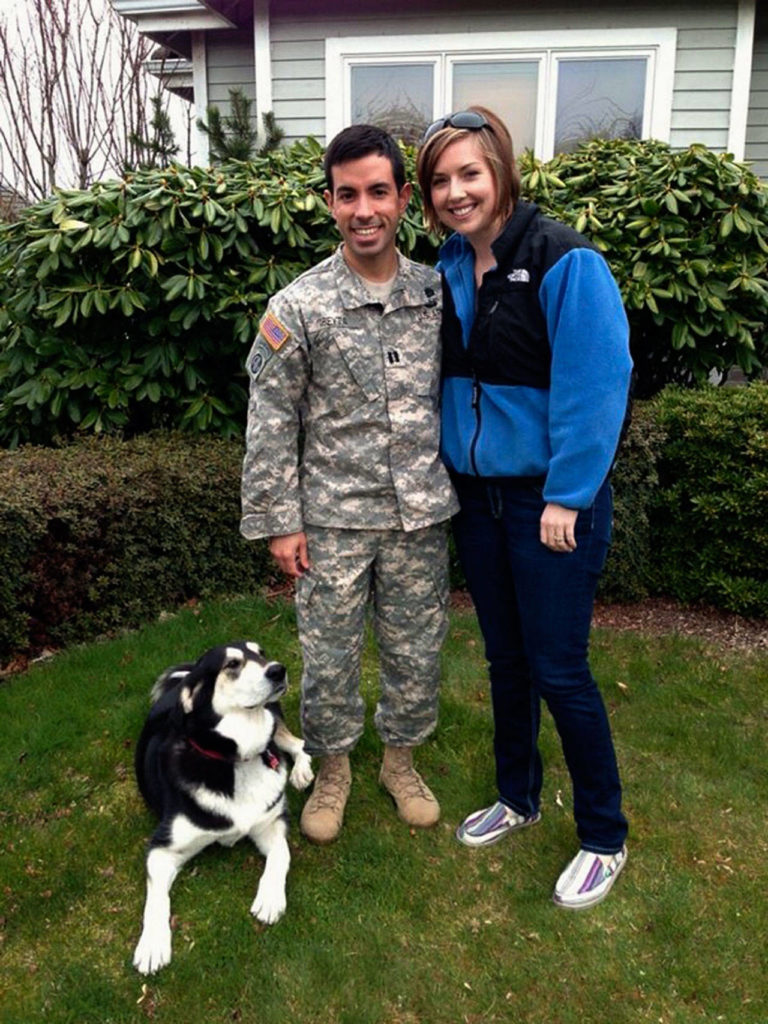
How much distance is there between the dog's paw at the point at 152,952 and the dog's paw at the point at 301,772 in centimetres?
81

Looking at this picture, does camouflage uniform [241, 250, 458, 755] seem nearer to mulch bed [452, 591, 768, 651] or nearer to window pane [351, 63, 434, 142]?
mulch bed [452, 591, 768, 651]

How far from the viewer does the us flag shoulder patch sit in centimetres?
236

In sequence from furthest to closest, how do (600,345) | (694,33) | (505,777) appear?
(694,33) → (505,777) → (600,345)

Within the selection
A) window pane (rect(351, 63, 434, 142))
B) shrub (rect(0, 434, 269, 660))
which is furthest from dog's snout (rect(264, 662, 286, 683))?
window pane (rect(351, 63, 434, 142))

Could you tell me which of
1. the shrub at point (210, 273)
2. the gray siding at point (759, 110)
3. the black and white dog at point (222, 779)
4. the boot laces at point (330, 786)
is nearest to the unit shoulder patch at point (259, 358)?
the black and white dog at point (222, 779)

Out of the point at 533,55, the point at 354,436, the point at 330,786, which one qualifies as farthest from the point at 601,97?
the point at 330,786

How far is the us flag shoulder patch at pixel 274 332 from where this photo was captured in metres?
2.36

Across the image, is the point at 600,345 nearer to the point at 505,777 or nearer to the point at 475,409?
the point at 475,409

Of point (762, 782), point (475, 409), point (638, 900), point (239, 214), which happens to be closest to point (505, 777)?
point (638, 900)

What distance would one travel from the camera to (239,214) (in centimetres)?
471

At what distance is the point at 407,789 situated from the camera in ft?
9.71

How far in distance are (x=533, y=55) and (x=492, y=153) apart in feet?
18.1

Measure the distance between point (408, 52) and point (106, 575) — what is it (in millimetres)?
5267

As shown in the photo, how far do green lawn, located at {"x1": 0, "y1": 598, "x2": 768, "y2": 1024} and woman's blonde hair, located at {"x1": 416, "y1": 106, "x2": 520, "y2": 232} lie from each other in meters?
2.08
